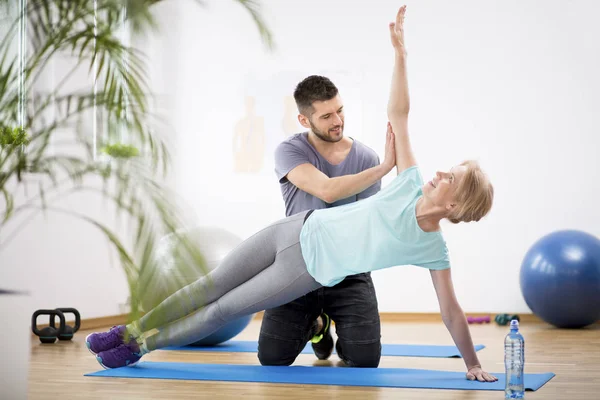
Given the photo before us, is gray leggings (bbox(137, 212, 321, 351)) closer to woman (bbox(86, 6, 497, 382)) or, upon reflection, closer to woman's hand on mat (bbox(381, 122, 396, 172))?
woman (bbox(86, 6, 497, 382))

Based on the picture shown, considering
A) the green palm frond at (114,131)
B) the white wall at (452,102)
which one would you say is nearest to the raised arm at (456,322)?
the green palm frond at (114,131)

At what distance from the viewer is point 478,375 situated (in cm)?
282

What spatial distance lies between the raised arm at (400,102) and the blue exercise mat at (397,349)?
125cm

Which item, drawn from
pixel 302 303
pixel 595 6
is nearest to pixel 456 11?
pixel 595 6

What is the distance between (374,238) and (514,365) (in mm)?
640

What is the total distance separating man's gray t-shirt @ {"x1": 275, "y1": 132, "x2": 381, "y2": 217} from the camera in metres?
3.39

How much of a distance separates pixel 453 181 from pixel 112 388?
1.45 metres

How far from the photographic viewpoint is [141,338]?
10.2 ft

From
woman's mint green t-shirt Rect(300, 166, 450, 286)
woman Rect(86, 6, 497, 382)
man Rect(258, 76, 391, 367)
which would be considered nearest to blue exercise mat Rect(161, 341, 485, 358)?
man Rect(258, 76, 391, 367)

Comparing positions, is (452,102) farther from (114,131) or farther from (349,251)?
(114,131)

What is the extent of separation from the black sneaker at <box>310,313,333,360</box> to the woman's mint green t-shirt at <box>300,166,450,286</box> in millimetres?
813

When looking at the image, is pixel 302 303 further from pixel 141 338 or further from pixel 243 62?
pixel 243 62

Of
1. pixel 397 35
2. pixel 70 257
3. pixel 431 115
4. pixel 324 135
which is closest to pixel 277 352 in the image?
pixel 324 135

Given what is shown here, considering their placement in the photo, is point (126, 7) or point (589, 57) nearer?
point (126, 7)
